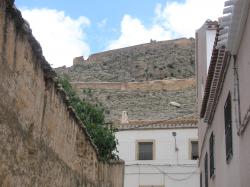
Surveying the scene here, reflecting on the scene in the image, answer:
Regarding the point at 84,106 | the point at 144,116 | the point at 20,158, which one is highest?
the point at 144,116

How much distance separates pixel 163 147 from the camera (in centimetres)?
3288

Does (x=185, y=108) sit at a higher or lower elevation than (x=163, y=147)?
higher

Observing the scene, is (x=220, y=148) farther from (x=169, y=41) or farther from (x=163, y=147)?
(x=169, y=41)

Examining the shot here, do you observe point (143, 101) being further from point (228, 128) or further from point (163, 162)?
point (228, 128)

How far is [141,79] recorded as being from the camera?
72.4m

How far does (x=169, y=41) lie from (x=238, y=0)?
7446 centimetres

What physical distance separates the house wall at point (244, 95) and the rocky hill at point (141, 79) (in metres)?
35.8

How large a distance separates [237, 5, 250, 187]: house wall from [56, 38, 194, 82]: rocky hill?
199 ft

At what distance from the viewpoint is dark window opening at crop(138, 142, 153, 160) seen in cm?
3294

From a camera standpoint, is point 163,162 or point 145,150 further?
point 145,150

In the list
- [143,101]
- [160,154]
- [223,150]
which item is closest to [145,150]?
[160,154]

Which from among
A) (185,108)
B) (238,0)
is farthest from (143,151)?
(238,0)

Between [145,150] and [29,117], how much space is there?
25646 mm

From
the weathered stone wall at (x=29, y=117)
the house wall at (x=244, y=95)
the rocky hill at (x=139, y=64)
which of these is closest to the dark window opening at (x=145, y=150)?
the weathered stone wall at (x=29, y=117)
